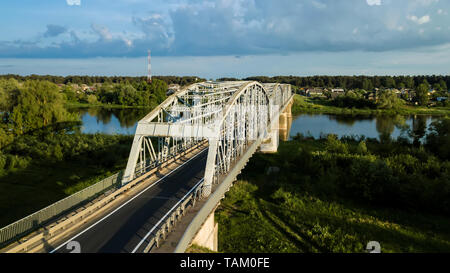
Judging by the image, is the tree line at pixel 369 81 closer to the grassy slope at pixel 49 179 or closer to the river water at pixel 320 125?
the river water at pixel 320 125

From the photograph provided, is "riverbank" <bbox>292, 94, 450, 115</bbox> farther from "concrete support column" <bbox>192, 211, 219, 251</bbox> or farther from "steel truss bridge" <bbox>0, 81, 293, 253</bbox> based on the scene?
"concrete support column" <bbox>192, 211, 219, 251</bbox>

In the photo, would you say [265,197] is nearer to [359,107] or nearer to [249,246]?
[249,246]

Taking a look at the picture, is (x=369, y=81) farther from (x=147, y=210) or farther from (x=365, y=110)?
(x=147, y=210)

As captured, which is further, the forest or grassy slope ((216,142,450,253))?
the forest

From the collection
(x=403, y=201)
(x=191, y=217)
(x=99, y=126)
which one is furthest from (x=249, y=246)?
(x=99, y=126)

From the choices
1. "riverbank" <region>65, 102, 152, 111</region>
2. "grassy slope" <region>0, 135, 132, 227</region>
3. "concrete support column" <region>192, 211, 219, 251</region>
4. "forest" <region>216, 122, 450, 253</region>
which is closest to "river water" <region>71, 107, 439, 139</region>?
"riverbank" <region>65, 102, 152, 111</region>
